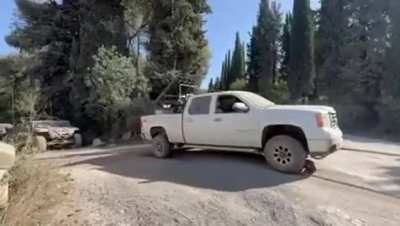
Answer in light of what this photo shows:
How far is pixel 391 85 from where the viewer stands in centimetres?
1995

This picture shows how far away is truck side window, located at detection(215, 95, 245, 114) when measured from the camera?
856 centimetres

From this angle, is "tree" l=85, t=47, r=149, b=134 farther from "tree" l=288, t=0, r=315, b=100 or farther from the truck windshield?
"tree" l=288, t=0, r=315, b=100

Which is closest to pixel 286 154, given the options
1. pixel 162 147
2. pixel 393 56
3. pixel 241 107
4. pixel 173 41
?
pixel 241 107

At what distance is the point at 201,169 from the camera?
7.99m

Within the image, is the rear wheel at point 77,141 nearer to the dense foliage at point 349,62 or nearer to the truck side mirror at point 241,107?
the truck side mirror at point 241,107

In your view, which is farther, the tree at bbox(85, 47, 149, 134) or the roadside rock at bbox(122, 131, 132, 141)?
the tree at bbox(85, 47, 149, 134)

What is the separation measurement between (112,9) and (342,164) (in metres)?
16.5

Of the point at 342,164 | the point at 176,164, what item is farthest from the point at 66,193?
the point at 342,164

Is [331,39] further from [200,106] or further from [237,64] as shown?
[237,64]

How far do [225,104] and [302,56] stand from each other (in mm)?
20334

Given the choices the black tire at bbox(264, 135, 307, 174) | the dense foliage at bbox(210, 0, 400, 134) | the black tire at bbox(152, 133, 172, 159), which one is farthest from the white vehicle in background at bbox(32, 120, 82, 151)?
the dense foliage at bbox(210, 0, 400, 134)

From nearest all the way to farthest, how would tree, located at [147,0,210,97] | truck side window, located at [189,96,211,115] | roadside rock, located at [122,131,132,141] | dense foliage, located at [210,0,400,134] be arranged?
1. truck side window, located at [189,96,211,115]
2. roadside rock, located at [122,131,132,141]
3. dense foliage, located at [210,0,400,134]
4. tree, located at [147,0,210,97]

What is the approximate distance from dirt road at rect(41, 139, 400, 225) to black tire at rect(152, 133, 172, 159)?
0.77m

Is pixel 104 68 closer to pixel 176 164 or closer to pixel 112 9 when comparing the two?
pixel 112 9
